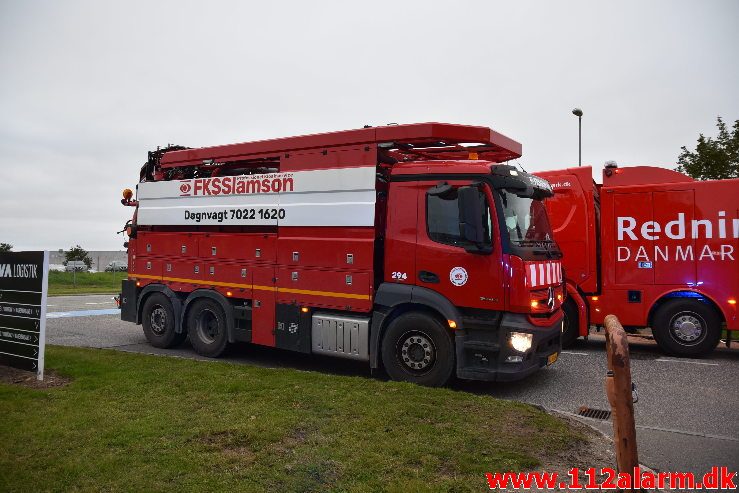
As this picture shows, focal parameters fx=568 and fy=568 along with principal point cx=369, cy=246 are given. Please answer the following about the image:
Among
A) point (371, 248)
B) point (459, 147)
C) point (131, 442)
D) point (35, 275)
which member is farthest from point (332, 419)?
point (35, 275)

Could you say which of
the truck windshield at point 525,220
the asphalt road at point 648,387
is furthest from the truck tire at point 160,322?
the truck windshield at point 525,220

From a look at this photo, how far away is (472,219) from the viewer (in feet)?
21.8

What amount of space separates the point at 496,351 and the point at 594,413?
1249 millimetres

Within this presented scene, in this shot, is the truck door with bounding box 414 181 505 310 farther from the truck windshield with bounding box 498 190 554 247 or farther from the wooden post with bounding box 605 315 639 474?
the wooden post with bounding box 605 315 639 474

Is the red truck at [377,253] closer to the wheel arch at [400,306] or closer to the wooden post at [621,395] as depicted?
the wheel arch at [400,306]

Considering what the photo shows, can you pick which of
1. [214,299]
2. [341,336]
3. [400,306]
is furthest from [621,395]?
[214,299]

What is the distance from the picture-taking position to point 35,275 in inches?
309

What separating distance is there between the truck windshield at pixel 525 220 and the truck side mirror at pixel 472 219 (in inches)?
13.3

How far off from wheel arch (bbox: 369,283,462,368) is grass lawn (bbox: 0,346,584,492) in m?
0.71

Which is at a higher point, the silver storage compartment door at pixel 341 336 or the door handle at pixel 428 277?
the door handle at pixel 428 277

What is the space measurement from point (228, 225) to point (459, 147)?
154 inches

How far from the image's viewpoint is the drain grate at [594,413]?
623 cm

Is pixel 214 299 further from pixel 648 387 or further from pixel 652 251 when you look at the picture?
pixel 652 251

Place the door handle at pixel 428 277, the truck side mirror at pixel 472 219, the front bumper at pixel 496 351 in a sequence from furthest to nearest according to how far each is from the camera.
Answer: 1. the door handle at pixel 428 277
2. the front bumper at pixel 496 351
3. the truck side mirror at pixel 472 219
